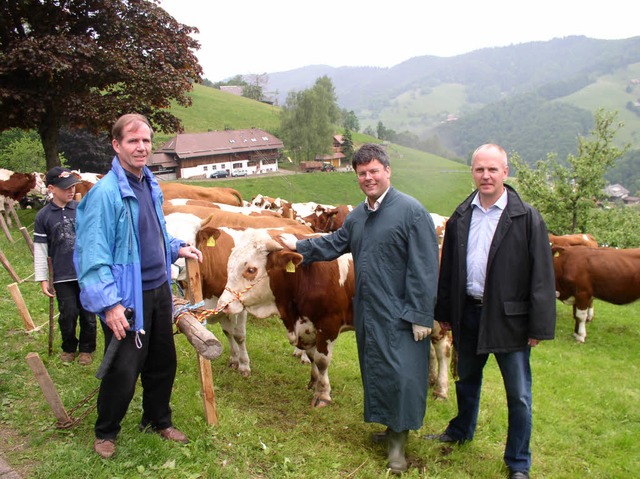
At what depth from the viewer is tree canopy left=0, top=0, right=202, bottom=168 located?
13851 mm

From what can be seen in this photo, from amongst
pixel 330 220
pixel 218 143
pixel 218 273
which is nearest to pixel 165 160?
pixel 218 143

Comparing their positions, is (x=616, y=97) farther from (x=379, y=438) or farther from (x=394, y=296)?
(x=394, y=296)

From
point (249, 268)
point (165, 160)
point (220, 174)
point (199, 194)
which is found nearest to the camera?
point (249, 268)

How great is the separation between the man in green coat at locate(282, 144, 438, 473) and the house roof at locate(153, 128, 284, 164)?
49144 mm

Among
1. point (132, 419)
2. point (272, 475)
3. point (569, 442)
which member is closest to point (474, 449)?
point (569, 442)

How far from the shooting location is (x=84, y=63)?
14.1 m

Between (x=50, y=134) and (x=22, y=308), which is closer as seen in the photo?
(x=22, y=308)

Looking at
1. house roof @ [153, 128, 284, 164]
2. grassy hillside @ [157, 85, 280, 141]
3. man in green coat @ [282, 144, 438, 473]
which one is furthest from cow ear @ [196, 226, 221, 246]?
grassy hillside @ [157, 85, 280, 141]

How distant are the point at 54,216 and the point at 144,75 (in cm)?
1105

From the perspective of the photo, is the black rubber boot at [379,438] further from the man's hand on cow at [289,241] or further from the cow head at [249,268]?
the man's hand on cow at [289,241]

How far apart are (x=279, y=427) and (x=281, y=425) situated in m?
0.07

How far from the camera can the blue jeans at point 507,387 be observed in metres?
4.10

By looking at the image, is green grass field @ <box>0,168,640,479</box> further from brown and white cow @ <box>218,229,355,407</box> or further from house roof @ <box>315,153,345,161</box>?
house roof @ <box>315,153,345,161</box>

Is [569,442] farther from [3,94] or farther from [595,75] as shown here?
[595,75]
